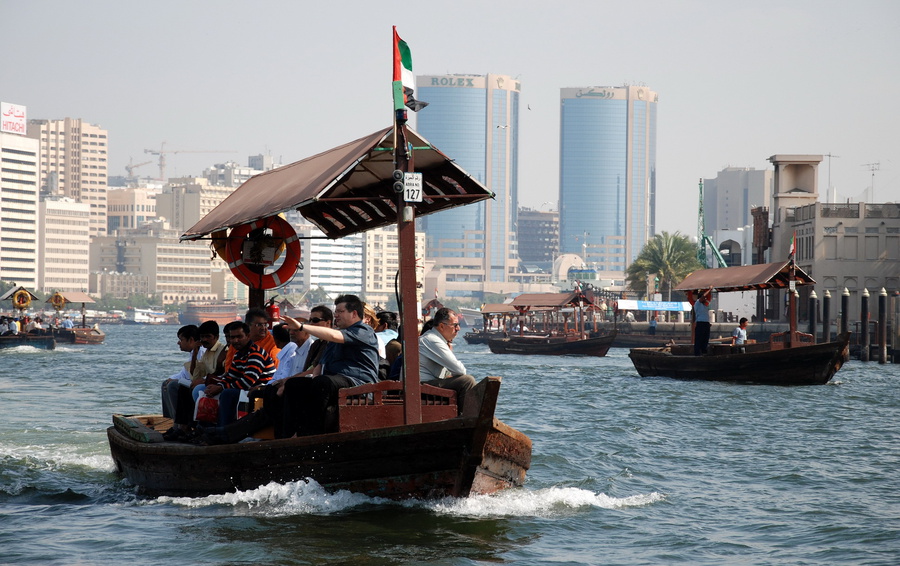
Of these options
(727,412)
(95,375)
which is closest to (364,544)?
(727,412)

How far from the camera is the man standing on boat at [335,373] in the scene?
10500mm

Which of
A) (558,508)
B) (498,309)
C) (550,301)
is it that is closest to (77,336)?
(498,309)

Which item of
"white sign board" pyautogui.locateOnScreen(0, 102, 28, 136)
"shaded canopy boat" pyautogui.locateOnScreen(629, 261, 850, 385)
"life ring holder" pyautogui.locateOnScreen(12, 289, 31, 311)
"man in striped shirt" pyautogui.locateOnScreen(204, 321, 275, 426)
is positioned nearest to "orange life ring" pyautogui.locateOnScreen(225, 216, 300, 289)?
"man in striped shirt" pyautogui.locateOnScreen(204, 321, 275, 426)

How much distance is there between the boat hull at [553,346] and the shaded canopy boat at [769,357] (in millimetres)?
28018

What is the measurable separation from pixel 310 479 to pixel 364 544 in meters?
1.10

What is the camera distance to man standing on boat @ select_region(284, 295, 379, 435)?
1050 cm

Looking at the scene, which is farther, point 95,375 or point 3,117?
point 3,117

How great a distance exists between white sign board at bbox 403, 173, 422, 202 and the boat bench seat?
1.68m

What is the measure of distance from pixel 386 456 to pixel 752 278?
2373cm

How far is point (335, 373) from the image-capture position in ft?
34.9

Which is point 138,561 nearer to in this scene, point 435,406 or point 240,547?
point 240,547

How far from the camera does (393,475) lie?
35.0ft

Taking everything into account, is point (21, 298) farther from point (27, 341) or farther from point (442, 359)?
point (442, 359)

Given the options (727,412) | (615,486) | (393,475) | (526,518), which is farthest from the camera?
(727,412)
